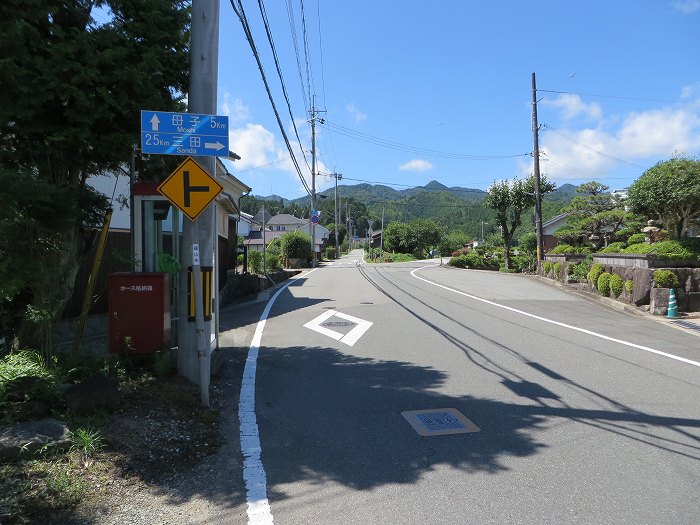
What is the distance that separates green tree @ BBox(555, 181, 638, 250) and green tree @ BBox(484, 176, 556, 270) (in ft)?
7.79

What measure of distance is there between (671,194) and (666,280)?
2748 mm

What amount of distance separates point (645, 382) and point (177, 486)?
19.2 feet

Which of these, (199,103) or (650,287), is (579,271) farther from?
(199,103)

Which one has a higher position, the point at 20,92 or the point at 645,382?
the point at 20,92

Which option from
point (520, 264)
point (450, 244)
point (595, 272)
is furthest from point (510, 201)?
point (450, 244)

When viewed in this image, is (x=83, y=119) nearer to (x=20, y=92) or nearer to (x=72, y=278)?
(x=20, y=92)

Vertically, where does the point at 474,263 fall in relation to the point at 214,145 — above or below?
below

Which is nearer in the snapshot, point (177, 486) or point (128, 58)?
point (177, 486)

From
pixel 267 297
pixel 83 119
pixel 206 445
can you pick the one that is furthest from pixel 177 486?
pixel 267 297

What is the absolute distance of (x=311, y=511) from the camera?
339 centimetres

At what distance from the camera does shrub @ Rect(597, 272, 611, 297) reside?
1534 centimetres

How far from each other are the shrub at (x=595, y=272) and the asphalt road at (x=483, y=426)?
6.26m

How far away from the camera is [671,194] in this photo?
550 inches

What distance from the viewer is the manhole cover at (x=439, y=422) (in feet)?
15.8
